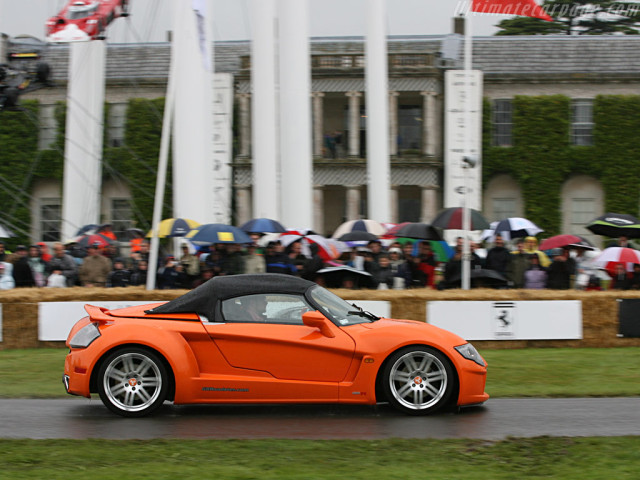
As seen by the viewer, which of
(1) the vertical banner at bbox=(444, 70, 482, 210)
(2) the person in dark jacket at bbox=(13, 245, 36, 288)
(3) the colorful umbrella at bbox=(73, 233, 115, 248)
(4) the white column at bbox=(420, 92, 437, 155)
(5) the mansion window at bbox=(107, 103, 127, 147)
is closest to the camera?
(2) the person in dark jacket at bbox=(13, 245, 36, 288)

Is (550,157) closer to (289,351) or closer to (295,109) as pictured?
(295,109)

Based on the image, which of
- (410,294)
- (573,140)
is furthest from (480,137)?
(410,294)

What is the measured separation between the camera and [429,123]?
3975 centimetres

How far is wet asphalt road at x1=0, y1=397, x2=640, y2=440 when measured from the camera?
7.27 metres

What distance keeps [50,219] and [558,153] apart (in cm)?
2446

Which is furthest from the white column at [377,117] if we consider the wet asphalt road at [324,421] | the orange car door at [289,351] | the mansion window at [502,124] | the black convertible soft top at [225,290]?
the orange car door at [289,351]

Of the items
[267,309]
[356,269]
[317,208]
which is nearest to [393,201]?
[317,208]

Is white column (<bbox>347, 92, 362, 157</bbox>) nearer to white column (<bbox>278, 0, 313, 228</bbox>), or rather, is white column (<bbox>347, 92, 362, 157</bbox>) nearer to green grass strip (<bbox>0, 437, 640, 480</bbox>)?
white column (<bbox>278, 0, 313, 228</bbox>)

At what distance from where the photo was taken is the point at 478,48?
1650 inches

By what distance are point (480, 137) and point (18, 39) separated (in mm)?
20330

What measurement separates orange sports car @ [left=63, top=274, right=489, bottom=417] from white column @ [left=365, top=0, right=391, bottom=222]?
2127 cm

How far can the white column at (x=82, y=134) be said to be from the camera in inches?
1159

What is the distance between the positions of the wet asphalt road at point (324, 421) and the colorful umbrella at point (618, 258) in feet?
20.7

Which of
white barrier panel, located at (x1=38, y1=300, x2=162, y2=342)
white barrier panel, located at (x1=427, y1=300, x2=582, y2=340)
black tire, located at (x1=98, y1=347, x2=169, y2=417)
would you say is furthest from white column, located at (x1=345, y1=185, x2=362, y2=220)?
black tire, located at (x1=98, y1=347, x2=169, y2=417)
